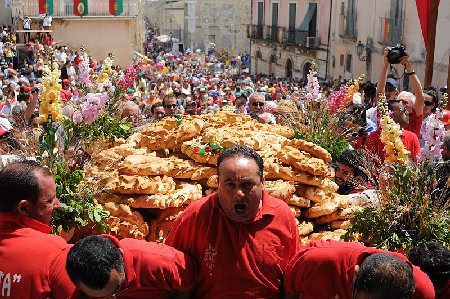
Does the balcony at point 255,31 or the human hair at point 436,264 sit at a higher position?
the human hair at point 436,264

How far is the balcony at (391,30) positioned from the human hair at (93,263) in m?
21.9

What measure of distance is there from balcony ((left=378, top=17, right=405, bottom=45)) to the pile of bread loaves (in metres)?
19.5

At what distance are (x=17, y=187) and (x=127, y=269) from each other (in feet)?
2.21

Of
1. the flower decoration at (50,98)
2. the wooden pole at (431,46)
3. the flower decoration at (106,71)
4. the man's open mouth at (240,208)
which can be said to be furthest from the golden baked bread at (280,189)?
the wooden pole at (431,46)

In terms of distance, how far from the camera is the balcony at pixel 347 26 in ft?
92.9

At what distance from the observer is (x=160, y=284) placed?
293cm

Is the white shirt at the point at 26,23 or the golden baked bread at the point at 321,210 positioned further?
the white shirt at the point at 26,23

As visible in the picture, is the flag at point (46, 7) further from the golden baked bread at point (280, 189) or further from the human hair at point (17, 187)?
the human hair at point (17, 187)

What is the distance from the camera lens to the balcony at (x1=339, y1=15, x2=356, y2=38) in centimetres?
2831

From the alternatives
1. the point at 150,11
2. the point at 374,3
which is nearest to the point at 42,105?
the point at 374,3

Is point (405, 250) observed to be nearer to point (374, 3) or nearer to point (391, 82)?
point (391, 82)

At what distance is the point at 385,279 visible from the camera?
8.08ft

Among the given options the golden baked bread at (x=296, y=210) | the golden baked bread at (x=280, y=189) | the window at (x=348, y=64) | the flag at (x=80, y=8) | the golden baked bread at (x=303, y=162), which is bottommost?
the window at (x=348, y=64)

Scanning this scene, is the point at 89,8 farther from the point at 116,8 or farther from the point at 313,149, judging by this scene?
the point at 313,149
